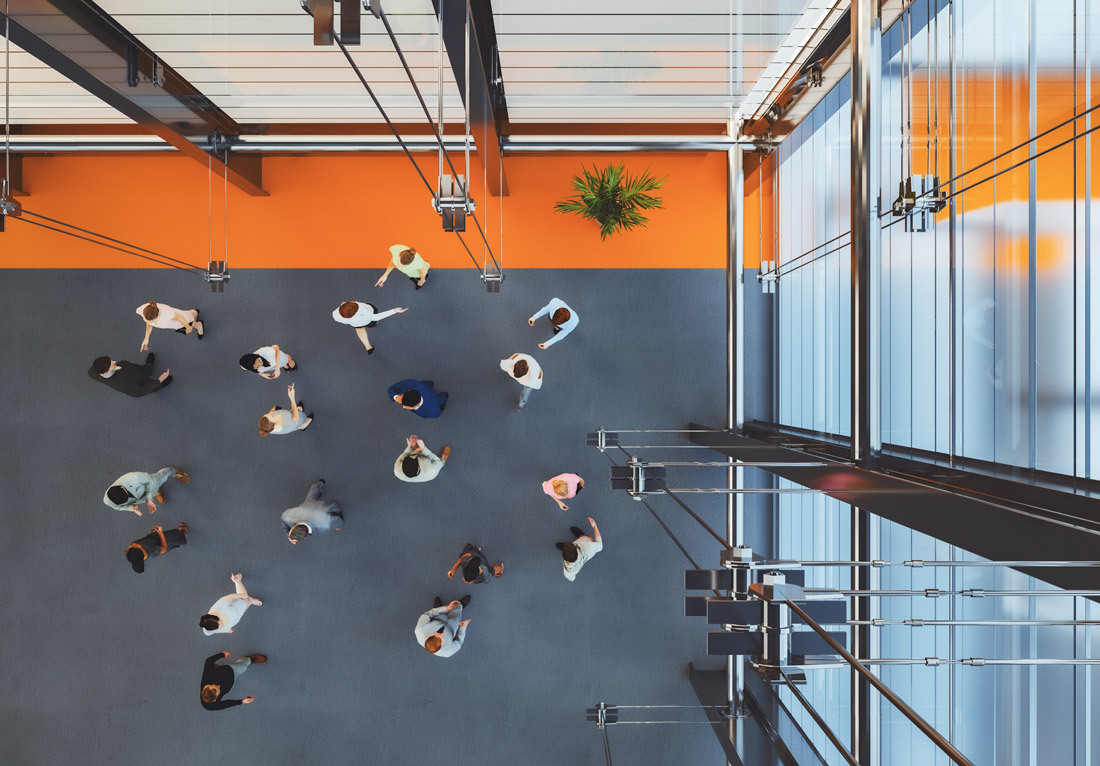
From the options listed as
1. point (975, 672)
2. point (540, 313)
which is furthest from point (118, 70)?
point (975, 672)

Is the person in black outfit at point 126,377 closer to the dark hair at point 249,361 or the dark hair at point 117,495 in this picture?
the dark hair at point 117,495

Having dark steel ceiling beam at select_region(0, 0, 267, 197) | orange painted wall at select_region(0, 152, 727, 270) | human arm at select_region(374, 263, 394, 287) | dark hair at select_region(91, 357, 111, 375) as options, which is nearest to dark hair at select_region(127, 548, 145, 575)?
dark hair at select_region(91, 357, 111, 375)

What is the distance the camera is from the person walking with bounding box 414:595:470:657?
12.6ft

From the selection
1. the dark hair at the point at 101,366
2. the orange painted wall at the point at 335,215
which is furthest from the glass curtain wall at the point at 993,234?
the dark hair at the point at 101,366

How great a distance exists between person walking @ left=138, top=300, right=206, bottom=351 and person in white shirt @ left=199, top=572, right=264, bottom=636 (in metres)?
1.56

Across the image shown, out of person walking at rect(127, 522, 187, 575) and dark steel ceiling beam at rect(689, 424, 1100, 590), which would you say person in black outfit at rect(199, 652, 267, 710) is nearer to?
person walking at rect(127, 522, 187, 575)

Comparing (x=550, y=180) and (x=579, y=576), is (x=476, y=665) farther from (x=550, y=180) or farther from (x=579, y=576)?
(x=550, y=180)

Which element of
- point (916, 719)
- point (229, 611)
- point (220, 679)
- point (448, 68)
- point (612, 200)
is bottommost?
point (220, 679)

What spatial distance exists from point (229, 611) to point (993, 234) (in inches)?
167

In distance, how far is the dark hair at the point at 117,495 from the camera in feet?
12.3

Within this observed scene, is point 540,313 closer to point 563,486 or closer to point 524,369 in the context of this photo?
point 524,369

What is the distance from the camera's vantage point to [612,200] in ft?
12.1

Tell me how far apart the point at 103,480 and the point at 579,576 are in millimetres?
3086

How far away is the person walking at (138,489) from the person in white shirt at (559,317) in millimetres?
2435
